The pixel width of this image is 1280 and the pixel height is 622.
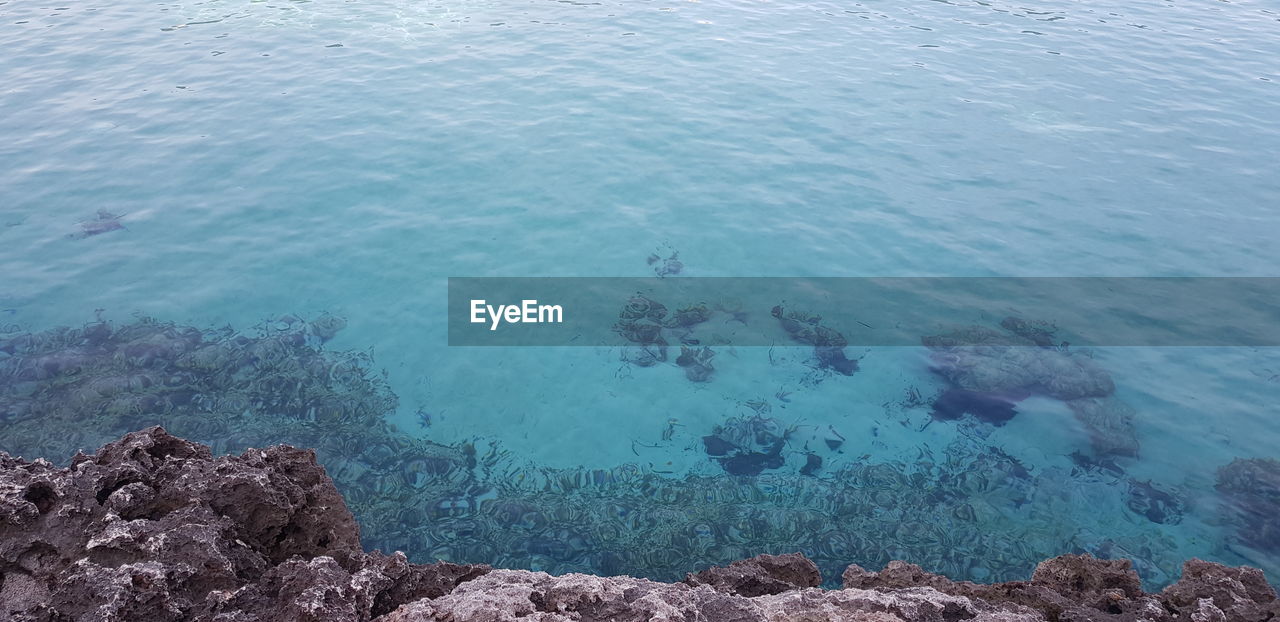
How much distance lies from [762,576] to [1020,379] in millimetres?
4723

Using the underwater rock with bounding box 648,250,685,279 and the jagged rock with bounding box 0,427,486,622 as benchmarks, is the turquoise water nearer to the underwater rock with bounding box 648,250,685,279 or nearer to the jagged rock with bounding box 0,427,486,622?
the underwater rock with bounding box 648,250,685,279

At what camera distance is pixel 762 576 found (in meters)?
4.57

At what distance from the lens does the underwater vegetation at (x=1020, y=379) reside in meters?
7.58

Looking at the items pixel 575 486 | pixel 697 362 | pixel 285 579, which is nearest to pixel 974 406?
pixel 697 362

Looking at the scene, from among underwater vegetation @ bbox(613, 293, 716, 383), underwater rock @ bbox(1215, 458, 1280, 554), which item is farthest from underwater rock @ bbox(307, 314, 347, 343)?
underwater rock @ bbox(1215, 458, 1280, 554)

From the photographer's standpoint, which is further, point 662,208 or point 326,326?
point 662,208

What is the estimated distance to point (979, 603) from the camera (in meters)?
3.97

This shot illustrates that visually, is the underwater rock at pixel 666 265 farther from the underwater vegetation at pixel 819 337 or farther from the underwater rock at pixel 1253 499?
the underwater rock at pixel 1253 499

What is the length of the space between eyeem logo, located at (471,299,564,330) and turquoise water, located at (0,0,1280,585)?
44cm

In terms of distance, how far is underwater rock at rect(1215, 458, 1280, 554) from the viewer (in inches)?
253

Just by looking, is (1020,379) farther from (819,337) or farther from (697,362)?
(697,362)

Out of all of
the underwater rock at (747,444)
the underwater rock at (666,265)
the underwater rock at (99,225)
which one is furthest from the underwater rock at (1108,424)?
the underwater rock at (99,225)

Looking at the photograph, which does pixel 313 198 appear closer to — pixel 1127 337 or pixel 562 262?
pixel 562 262

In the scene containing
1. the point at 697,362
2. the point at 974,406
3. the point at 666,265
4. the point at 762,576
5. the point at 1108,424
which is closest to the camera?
the point at 762,576
